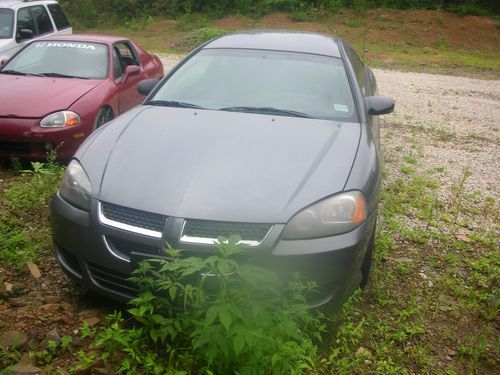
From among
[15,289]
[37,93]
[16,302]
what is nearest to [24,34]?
[37,93]

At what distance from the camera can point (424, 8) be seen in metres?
25.8

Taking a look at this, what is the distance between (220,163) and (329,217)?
727 millimetres

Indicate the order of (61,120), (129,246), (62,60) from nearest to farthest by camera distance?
(129,246)
(61,120)
(62,60)

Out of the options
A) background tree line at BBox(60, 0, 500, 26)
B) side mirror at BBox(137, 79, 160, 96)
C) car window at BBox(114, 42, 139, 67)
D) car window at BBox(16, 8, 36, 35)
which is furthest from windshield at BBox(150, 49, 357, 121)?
background tree line at BBox(60, 0, 500, 26)

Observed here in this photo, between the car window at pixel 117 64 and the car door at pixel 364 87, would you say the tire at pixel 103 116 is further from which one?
the car door at pixel 364 87

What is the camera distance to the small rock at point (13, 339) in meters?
2.63

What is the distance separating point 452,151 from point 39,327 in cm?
570

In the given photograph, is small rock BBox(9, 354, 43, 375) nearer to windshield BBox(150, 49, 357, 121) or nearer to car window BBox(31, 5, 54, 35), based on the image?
windshield BBox(150, 49, 357, 121)

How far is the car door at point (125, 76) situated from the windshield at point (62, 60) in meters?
0.18

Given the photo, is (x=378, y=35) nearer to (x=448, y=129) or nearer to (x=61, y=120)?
(x=448, y=129)

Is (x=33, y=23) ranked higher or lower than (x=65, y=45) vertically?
lower

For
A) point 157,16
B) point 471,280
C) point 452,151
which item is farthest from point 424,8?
point 471,280

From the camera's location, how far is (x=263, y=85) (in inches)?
160

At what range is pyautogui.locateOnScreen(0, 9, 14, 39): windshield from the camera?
8562mm
